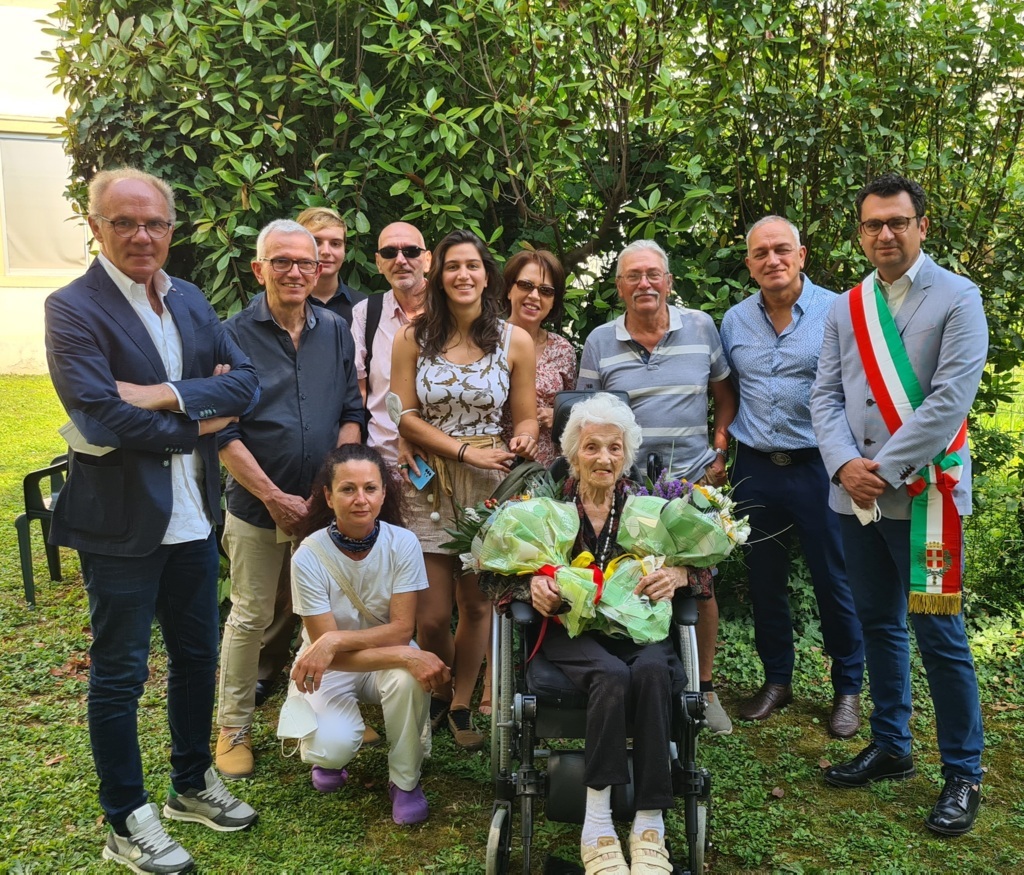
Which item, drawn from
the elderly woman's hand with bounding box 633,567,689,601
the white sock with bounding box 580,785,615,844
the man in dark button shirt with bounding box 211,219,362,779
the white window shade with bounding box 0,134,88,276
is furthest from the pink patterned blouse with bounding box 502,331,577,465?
the white window shade with bounding box 0,134,88,276

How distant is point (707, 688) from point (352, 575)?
1670 millimetres

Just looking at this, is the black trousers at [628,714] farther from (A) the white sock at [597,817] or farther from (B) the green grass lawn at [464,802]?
(B) the green grass lawn at [464,802]

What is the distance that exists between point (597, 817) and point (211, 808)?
1388 mm

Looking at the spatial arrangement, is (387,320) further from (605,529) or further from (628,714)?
(628,714)

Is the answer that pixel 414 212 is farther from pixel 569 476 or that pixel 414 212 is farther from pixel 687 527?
pixel 687 527

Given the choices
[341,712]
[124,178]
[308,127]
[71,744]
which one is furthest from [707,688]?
[308,127]

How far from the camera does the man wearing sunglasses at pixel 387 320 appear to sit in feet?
13.1

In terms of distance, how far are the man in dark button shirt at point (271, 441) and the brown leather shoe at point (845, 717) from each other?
2.36 meters

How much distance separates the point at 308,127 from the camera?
5055 millimetres

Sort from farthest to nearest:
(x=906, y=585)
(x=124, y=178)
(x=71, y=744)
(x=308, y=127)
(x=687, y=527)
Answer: (x=308, y=127)
(x=71, y=744)
(x=906, y=585)
(x=687, y=527)
(x=124, y=178)

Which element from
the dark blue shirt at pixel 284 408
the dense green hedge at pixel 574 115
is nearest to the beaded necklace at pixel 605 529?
the dark blue shirt at pixel 284 408

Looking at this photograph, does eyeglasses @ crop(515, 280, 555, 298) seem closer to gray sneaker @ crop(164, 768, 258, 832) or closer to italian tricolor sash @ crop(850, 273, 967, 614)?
italian tricolor sash @ crop(850, 273, 967, 614)

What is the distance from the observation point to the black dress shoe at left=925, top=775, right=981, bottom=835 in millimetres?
3158

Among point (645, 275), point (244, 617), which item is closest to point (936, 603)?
point (645, 275)
